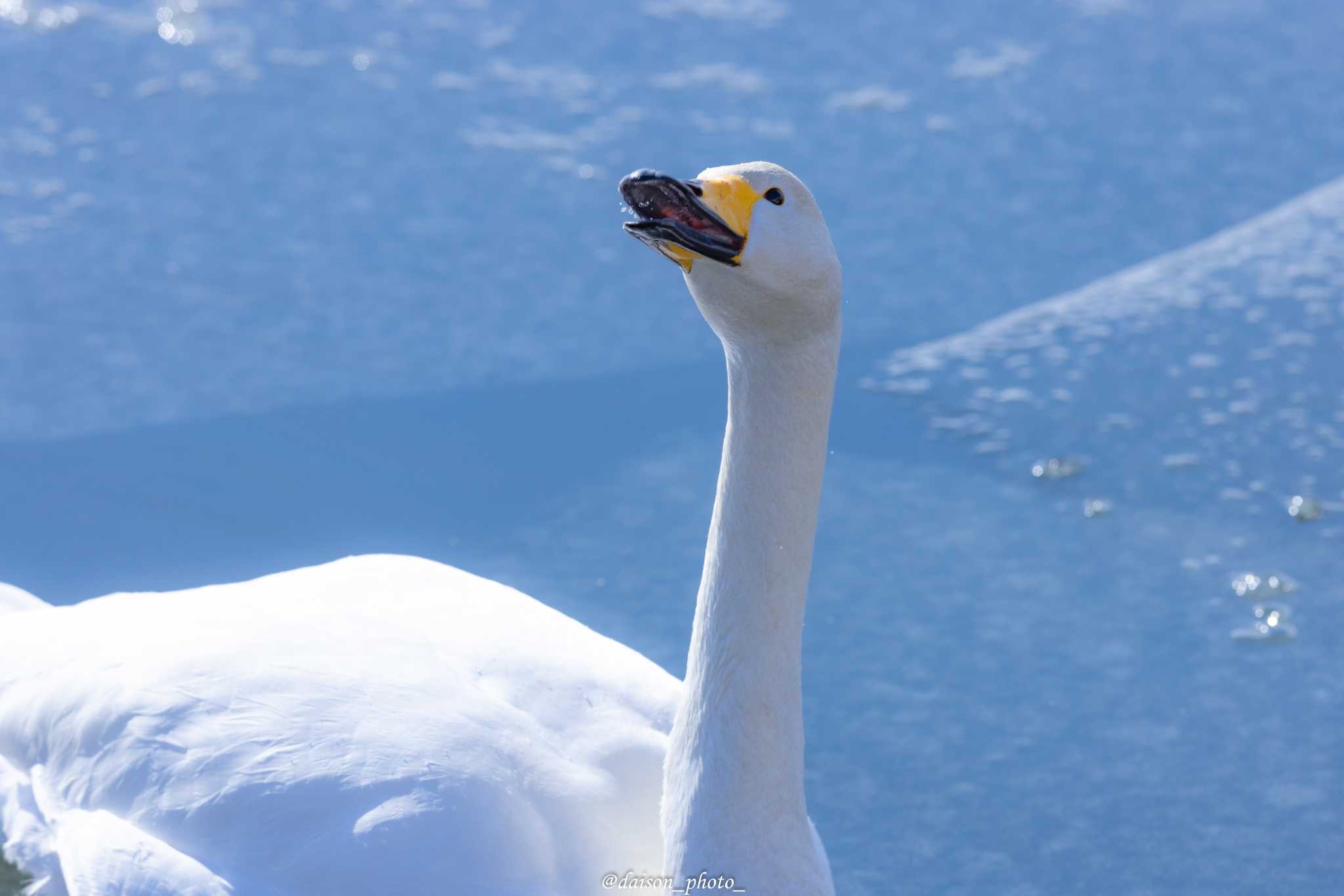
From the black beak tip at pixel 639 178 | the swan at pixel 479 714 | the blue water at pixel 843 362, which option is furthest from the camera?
the blue water at pixel 843 362

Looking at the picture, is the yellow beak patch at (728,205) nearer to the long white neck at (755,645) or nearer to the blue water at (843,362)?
the long white neck at (755,645)

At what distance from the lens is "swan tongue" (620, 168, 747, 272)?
1.66 meters

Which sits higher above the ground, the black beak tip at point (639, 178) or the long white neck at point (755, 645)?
the black beak tip at point (639, 178)

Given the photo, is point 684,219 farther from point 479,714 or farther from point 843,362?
point 843,362

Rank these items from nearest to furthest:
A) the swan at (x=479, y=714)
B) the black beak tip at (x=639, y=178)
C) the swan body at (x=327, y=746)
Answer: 1. the black beak tip at (x=639, y=178)
2. the swan at (x=479, y=714)
3. the swan body at (x=327, y=746)

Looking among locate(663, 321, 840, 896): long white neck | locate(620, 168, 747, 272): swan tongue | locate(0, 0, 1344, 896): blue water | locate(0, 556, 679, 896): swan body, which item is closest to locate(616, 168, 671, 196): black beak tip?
locate(620, 168, 747, 272): swan tongue

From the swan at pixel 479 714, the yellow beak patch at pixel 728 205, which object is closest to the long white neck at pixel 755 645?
the swan at pixel 479 714

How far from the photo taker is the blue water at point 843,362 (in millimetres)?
3076

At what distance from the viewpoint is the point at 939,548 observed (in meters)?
3.66

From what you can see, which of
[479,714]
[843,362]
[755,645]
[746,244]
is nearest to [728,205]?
[746,244]

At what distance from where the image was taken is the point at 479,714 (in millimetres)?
2260

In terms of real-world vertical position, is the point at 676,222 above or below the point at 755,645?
above

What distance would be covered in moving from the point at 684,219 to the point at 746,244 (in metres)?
0.07

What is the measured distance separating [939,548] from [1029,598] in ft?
0.83
